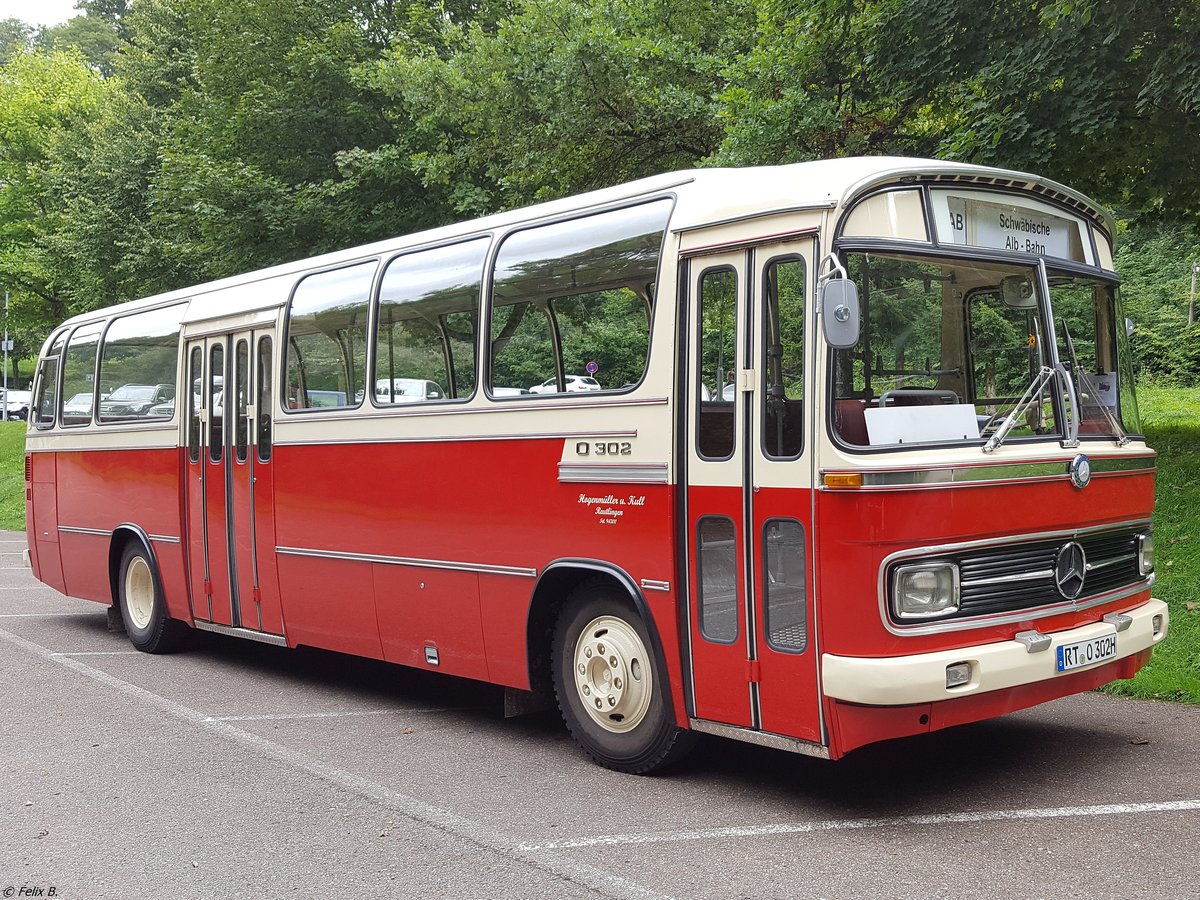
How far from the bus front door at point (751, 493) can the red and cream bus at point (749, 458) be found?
1 cm

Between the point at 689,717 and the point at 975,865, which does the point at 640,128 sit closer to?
the point at 689,717

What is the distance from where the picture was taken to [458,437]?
24.6 feet

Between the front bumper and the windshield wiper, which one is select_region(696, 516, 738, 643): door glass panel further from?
the windshield wiper

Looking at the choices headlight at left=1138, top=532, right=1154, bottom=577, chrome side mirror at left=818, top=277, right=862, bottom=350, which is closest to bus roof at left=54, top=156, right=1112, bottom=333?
chrome side mirror at left=818, top=277, right=862, bottom=350

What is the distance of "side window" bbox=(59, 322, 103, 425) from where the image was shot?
12.0 m

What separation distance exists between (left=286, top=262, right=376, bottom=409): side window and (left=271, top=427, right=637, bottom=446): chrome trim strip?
253mm

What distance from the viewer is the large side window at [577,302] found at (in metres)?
6.46

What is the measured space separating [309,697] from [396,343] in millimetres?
2601

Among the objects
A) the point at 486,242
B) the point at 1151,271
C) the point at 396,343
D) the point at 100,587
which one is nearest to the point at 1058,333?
the point at 486,242

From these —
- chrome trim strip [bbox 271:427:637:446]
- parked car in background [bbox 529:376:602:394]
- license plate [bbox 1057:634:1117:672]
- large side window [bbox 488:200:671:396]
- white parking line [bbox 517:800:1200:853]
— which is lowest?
white parking line [bbox 517:800:1200:853]

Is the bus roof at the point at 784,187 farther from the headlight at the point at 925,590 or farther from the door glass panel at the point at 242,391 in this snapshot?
the door glass panel at the point at 242,391

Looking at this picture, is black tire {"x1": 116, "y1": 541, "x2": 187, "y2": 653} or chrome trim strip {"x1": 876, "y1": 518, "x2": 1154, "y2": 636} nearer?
chrome trim strip {"x1": 876, "y1": 518, "x2": 1154, "y2": 636}

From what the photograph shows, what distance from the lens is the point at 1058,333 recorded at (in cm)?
613

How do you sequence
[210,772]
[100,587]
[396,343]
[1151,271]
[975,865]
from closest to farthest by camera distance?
[975,865]
[210,772]
[396,343]
[100,587]
[1151,271]
